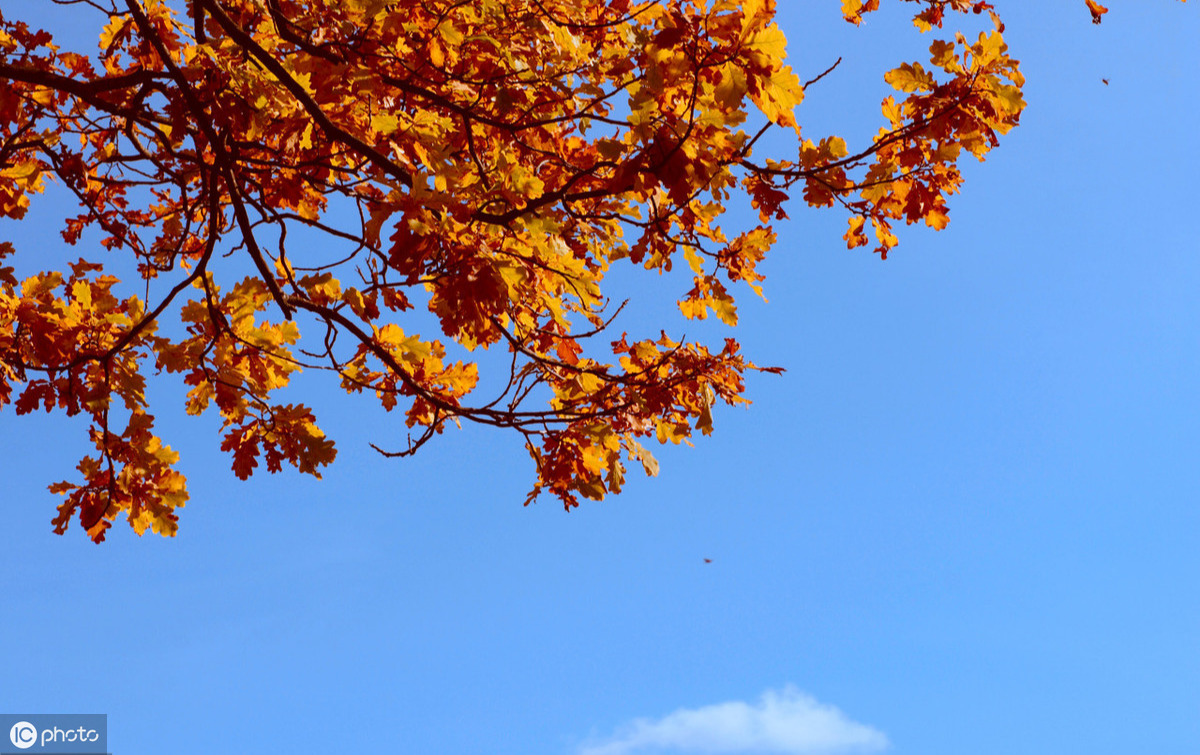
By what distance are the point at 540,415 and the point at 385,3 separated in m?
2.02

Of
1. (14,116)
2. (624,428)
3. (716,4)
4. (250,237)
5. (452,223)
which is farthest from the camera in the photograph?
(624,428)

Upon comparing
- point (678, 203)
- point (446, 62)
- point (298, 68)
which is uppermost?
point (446, 62)

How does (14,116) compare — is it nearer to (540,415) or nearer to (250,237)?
(250,237)

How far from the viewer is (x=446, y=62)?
450cm

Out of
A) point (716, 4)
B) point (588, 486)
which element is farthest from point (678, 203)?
point (588, 486)

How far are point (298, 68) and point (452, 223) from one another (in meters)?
1.18

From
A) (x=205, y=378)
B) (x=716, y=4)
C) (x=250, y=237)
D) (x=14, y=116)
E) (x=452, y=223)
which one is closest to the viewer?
(x=716, y=4)

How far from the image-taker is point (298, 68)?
3801 mm

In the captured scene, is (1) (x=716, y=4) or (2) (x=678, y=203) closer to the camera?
(1) (x=716, y=4)

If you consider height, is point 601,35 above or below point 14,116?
above

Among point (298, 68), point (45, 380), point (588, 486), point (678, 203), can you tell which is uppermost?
point (298, 68)

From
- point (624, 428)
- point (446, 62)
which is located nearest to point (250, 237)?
point (446, 62)

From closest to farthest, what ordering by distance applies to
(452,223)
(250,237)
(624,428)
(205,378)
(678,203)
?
(452,223), (678,203), (250,237), (624,428), (205,378)

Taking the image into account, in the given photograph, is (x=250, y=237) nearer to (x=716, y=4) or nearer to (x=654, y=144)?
(x=654, y=144)
